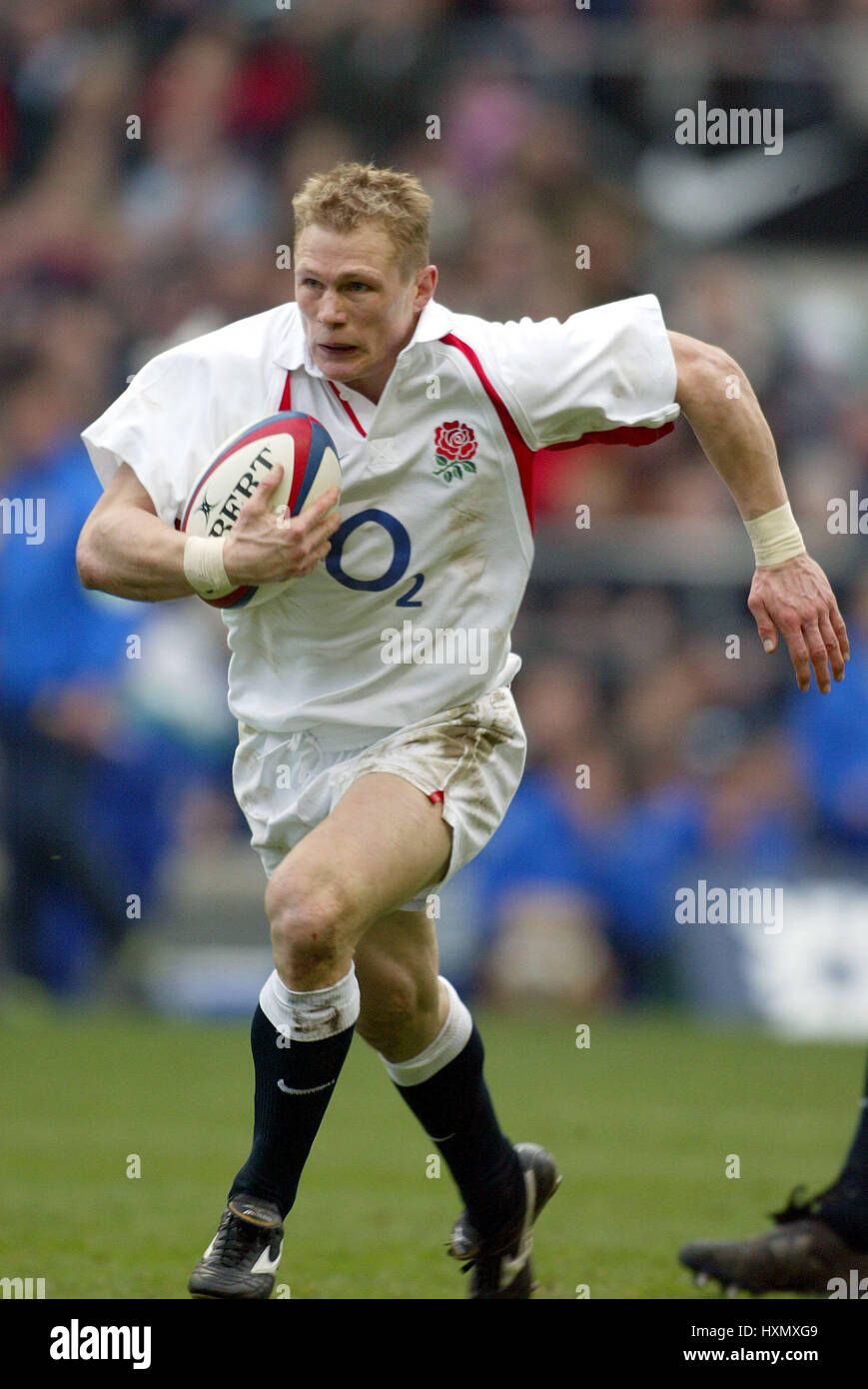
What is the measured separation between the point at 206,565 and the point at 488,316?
7674mm

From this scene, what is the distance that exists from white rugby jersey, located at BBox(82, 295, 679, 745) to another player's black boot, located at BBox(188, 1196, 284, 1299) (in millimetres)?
1121

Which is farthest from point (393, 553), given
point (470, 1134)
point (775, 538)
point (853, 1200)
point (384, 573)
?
point (853, 1200)

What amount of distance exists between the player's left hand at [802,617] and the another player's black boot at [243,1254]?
167 centimetres

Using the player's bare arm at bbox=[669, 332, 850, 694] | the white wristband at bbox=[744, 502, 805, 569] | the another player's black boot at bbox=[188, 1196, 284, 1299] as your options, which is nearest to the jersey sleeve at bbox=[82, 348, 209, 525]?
the player's bare arm at bbox=[669, 332, 850, 694]

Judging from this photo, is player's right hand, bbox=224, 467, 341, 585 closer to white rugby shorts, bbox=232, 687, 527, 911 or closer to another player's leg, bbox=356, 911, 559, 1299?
white rugby shorts, bbox=232, 687, 527, 911

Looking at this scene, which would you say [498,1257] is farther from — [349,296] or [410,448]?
[349,296]

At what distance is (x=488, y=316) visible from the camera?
11641mm

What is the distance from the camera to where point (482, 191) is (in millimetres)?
12609

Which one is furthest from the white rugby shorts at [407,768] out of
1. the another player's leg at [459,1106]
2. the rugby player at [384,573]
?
the another player's leg at [459,1106]

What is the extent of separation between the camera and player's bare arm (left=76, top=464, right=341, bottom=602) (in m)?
4.25

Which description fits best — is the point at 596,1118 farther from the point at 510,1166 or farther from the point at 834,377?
the point at 834,377
